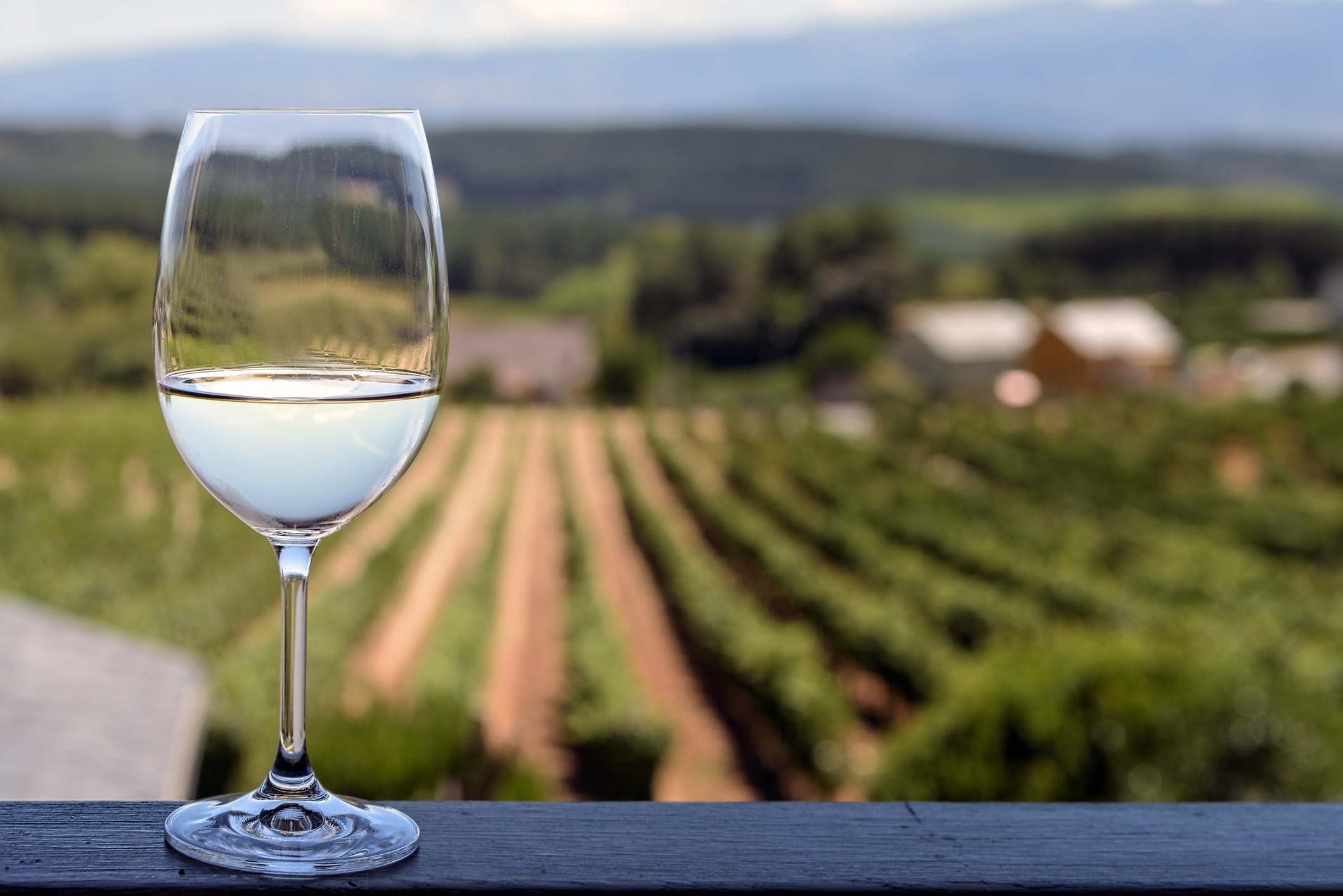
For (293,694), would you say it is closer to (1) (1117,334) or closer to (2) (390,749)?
(2) (390,749)

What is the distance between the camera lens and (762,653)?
16.0 metres

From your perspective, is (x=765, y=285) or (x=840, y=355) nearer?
(x=840, y=355)

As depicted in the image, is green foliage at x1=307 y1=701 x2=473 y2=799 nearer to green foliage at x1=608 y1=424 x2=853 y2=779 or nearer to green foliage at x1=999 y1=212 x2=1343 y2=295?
green foliage at x1=608 y1=424 x2=853 y2=779

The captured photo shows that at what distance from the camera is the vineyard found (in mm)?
8711

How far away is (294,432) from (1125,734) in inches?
319

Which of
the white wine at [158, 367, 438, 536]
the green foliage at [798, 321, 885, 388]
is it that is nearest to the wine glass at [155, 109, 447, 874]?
the white wine at [158, 367, 438, 536]

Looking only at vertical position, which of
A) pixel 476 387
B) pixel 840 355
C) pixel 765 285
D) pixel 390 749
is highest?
pixel 390 749

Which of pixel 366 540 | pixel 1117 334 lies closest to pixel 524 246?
pixel 1117 334

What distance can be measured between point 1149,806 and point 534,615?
73.9 ft

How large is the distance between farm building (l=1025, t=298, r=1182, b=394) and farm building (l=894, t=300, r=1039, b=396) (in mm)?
1287

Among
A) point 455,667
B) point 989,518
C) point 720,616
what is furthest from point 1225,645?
point 989,518

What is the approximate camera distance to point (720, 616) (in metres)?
18.7

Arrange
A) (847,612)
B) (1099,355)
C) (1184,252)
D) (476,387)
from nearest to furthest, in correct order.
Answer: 1. (847,612)
2. (476,387)
3. (1099,355)
4. (1184,252)

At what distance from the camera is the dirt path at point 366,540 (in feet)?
70.0
